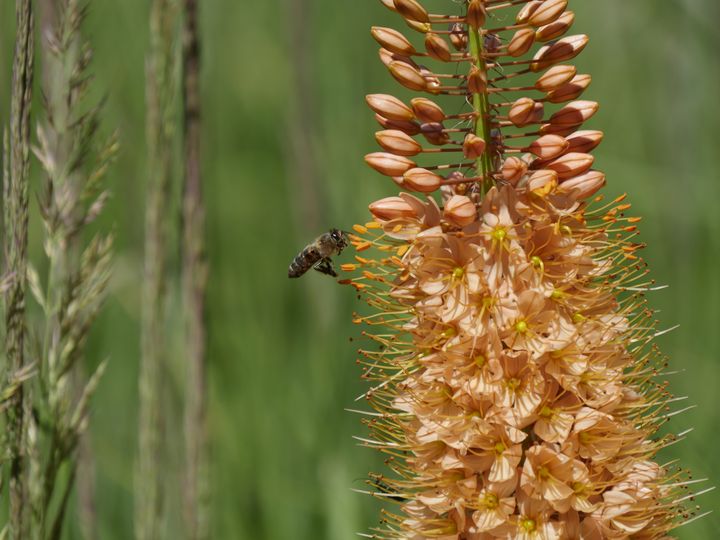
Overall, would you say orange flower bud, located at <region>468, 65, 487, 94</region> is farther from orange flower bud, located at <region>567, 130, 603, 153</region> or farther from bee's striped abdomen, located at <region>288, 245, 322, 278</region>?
bee's striped abdomen, located at <region>288, 245, 322, 278</region>

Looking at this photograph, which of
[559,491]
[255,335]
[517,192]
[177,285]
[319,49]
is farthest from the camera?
[319,49]

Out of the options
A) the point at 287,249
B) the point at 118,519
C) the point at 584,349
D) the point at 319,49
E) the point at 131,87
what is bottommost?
the point at 118,519

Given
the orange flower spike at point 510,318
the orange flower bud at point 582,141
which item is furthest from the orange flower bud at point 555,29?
the orange flower bud at point 582,141

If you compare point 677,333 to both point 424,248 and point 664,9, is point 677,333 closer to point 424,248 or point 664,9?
point 664,9

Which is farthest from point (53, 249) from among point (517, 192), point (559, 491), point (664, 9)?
point (664, 9)

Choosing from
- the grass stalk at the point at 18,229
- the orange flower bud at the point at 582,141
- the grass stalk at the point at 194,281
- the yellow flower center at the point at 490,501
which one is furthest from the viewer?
the grass stalk at the point at 194,281

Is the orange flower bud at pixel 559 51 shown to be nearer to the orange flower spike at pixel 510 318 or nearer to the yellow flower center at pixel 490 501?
the orange flower spike at pixel 510 318

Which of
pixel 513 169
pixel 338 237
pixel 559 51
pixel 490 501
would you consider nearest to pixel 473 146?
pixel 513 169

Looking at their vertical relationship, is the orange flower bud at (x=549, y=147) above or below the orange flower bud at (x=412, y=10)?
below
